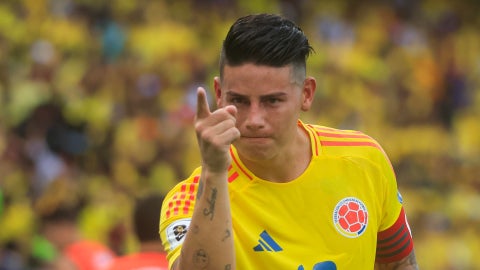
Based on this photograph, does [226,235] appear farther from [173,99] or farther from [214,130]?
[173,99]

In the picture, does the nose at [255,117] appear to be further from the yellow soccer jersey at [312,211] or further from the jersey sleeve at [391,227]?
the jersey sleeve at [391,227]

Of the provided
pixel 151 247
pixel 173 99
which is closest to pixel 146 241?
pixel 151 247

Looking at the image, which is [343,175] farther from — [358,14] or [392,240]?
[358,14]

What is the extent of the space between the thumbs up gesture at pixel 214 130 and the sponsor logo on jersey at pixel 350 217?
2.67 ft

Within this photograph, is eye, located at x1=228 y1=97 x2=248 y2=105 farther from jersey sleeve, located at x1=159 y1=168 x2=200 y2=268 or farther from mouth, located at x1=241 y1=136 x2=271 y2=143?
jersey sleeve, located at x1=159 y1=168 x2=200 y2=268

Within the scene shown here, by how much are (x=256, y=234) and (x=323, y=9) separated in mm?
12483

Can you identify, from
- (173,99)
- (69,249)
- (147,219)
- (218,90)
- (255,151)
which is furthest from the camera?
(173,99)

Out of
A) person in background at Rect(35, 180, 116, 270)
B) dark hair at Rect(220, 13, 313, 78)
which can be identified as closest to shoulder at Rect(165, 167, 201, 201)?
dark hair at Rect(220, 13, 313, 78)

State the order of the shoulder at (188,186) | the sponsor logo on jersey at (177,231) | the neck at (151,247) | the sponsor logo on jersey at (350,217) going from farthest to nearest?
the neck at (151,247)
the sponsor logo on jersey at (350,217)
the shoulder at (188,186)
the sponsor logo on jersey at (177,231)

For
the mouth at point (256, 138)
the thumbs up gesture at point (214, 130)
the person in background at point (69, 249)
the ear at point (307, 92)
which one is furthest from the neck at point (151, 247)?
the thumbs up gesture at point (214, 130)

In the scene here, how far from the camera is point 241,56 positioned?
385 cm

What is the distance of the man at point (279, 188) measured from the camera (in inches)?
140

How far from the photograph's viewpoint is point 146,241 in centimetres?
562

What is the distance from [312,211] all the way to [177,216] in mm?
557
